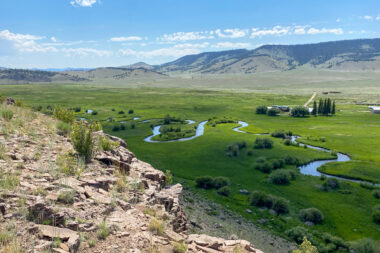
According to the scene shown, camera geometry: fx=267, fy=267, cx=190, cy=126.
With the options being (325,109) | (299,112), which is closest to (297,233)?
(299,112)

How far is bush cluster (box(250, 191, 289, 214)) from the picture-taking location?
144 ft

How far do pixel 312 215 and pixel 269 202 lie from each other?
23.1 feet

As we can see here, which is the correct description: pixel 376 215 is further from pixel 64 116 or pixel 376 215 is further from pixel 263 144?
pixel 64 116

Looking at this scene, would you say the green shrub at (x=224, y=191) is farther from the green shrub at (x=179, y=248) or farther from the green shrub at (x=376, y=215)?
the green shrub at (x=179, y=248)

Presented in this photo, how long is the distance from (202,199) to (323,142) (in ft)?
189

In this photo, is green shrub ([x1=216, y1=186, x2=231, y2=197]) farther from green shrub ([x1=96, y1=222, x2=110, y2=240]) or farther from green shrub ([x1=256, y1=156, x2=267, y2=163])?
green shrub ([x1=96, y1=222, x2=110, y2=240])

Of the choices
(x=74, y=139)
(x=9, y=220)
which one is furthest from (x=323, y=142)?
(x=9, y=220)

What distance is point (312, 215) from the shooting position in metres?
40.9

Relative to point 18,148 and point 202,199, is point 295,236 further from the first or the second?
point 18,148

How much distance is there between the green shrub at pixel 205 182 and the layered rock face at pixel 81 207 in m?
35.0

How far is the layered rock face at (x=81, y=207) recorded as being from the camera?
10.1 m

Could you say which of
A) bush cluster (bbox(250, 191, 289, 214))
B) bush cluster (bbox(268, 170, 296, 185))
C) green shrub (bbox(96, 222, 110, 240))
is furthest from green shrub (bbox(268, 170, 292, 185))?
green shrub (bbox(96, 222, 110, 240))

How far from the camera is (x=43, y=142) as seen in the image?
1930 centimetres

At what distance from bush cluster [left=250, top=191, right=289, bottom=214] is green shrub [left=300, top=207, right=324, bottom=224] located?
9.64 ft
